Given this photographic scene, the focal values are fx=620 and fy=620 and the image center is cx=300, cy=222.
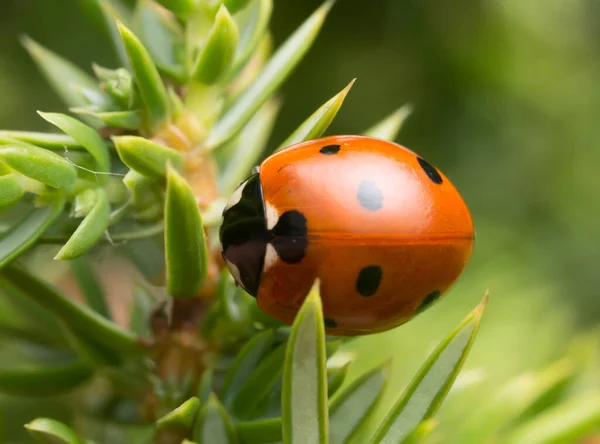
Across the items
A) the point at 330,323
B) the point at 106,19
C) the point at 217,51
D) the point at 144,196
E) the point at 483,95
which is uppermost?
the point at 483,95

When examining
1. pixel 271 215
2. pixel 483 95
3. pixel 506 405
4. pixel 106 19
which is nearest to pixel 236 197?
pixel 271 215

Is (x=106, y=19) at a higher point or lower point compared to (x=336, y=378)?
higher

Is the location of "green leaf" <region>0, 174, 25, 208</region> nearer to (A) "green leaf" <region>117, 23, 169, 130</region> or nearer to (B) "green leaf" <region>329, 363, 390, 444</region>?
(A) "green leaf" <region>117, 23, 169, 130</region>

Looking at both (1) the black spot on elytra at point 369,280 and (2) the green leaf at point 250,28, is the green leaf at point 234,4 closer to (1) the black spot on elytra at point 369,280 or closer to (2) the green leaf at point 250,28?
(2) the green leaf at point 250,28

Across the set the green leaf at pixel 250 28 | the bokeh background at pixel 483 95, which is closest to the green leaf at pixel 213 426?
the green leaf at pixel 250 28

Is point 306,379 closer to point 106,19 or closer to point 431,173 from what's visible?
point 431,173

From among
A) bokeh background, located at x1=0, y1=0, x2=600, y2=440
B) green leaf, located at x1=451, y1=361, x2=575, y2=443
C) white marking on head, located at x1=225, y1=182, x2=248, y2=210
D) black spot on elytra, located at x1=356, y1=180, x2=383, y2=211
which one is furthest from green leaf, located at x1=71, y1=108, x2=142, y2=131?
bokeh background, located at x1=0, y1=0, x2=600, y2=440
